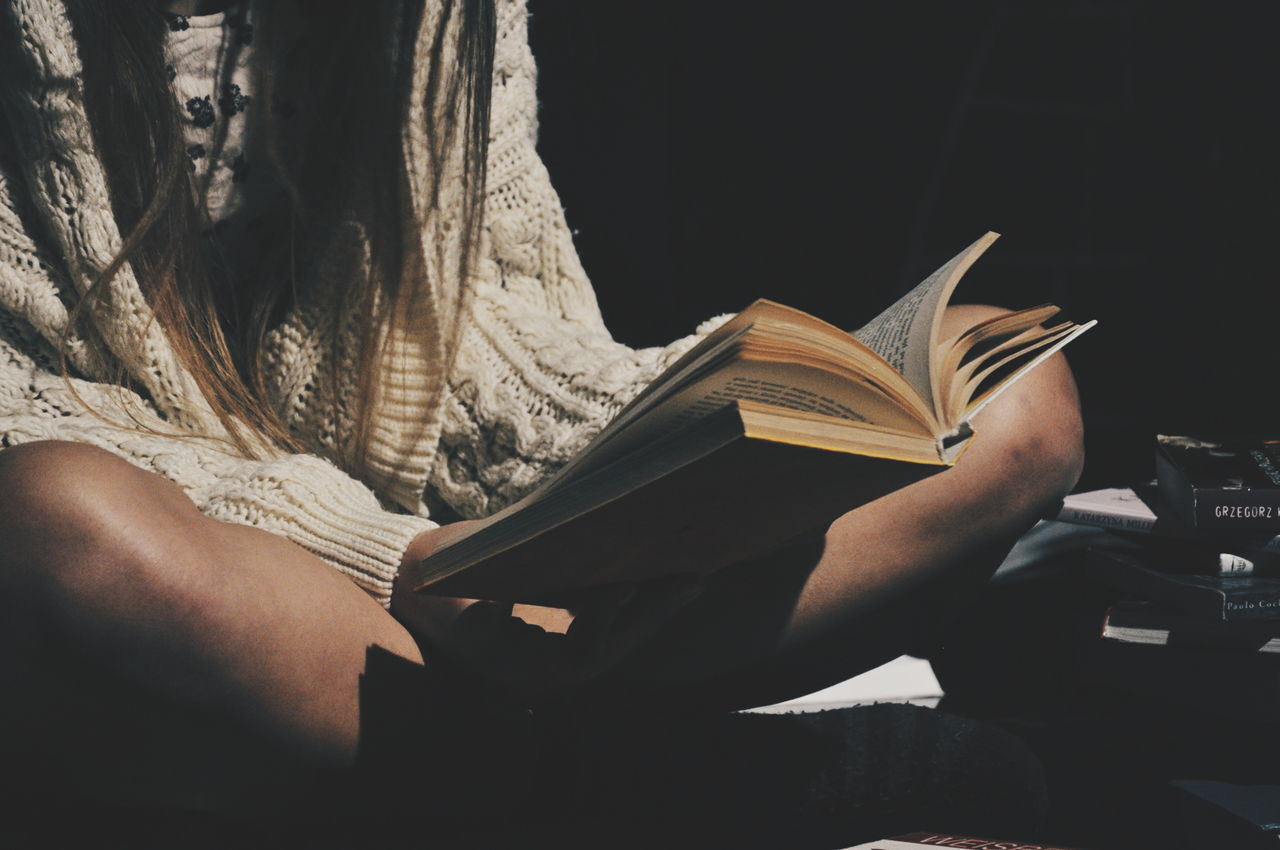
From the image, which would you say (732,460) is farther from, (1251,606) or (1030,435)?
(1251,606)

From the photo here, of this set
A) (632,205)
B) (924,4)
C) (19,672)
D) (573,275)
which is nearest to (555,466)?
(573,275)

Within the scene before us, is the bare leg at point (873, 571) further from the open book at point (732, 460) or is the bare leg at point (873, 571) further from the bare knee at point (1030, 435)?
the open book at point (732, 460)

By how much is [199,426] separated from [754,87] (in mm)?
856

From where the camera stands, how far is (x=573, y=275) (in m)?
1.02

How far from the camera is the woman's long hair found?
2.68ft

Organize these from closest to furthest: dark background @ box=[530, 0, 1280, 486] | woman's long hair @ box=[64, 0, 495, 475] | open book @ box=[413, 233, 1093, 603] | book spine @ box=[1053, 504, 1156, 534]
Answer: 1. open book @ box=[413, 233, 1093, 603]
2. woman's long hair @ box=[64, 0, 495, 475]
3. book spine @ box=[1053, 504, 1156, 534]
4. dark background @ box=[530, 0, 1280, 486]

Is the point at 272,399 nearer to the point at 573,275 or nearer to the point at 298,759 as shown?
the point at 573,275

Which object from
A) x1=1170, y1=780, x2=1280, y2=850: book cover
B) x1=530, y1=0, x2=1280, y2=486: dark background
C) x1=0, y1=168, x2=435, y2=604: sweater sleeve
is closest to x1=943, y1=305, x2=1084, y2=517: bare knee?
x1=1170, y1=780, x2=1280, y2=850: book cover

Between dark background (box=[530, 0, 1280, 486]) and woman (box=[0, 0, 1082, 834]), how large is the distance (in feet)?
1.37

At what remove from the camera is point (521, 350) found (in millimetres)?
900

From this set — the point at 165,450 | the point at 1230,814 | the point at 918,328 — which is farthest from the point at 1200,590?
the point at 165,450

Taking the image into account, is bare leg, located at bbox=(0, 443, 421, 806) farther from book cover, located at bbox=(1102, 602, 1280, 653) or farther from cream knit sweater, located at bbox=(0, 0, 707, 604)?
book cover, located at bbox=(1102, 602, 1280, 653)

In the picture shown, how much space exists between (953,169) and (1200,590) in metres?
0.70

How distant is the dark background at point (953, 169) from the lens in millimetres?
1314
